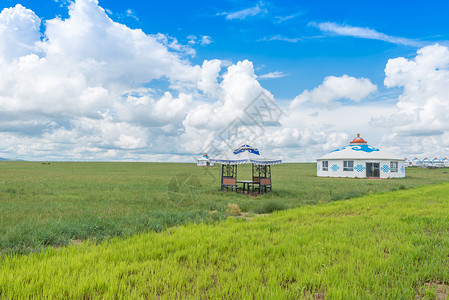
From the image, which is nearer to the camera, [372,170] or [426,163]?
[372,170]

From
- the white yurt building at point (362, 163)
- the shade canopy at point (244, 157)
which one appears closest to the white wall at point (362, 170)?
the white yurt building at point (362, 163)

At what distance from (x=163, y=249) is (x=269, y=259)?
2.05m

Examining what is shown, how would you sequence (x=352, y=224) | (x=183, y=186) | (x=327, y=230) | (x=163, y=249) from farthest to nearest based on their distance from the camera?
(x=183, y=186) → (x=352, y=224) → (x=327, y=230) → (x=163, y=249)

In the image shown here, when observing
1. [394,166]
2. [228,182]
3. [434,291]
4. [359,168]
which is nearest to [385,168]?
[394,166]

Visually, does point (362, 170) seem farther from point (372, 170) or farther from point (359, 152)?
point (359, 152)

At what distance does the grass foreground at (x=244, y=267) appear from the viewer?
3.45m

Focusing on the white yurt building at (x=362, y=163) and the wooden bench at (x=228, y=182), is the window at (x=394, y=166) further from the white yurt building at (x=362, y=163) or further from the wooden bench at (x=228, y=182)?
the wooden bench at (x=228, y=182)

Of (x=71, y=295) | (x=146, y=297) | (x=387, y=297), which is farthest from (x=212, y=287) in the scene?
(x=387, y=297)

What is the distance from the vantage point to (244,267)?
4250mm

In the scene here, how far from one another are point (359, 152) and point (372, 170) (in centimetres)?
291

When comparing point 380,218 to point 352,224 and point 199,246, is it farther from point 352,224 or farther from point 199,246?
point 199,246

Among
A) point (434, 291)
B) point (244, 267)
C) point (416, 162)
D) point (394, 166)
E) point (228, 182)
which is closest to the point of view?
point (434, 291)

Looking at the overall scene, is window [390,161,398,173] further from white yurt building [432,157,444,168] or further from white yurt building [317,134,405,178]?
white yurt building [432,157,444,168]

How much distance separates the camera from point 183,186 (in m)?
18.4
